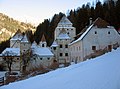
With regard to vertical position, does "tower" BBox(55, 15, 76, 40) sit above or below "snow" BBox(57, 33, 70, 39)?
above

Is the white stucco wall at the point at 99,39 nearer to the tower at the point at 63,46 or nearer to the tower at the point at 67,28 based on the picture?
the tower at the point at 63,46

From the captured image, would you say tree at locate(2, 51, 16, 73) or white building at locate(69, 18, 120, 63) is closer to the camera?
white building at locate(69, 18, 120, 63)

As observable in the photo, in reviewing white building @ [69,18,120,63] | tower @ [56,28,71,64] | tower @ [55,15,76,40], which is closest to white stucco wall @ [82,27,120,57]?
white building @ [69,18,120,63]

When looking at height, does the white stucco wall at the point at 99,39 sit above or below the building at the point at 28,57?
above

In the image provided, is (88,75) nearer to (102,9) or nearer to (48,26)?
(102,9)

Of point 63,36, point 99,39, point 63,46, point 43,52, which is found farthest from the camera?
point 63,36

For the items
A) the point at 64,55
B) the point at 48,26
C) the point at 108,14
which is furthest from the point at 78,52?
the point at 48,26

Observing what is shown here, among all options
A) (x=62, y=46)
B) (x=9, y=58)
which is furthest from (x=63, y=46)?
(x=9, y=58)

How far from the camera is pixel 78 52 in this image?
1970 inches

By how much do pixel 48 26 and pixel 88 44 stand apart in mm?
70944

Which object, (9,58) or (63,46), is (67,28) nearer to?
(63,46)

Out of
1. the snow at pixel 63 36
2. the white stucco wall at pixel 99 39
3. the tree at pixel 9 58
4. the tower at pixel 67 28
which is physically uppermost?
the tower at pixel 67 28

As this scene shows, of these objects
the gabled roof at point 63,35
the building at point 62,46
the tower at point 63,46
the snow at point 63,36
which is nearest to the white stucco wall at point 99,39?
the building at point 62,46

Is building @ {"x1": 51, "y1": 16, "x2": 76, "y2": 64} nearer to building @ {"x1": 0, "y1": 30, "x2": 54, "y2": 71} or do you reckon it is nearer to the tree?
building @ {"x1": 0, "y1": 30, "x2": 54, "y2": 71}
